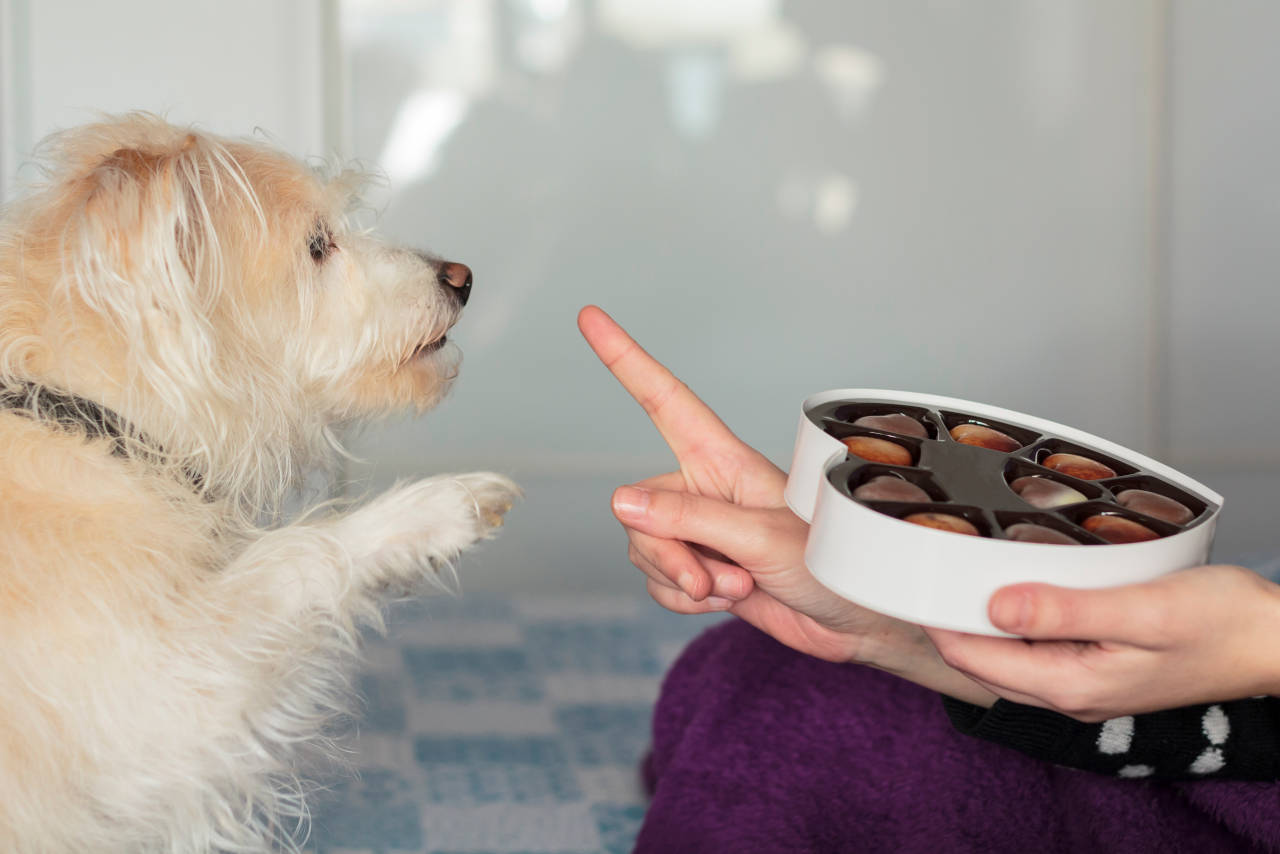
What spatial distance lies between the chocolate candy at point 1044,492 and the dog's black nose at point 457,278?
0.69m

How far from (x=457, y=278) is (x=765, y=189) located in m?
1.93

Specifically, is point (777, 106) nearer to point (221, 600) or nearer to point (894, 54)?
point (894, 54)

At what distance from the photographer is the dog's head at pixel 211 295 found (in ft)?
3.25

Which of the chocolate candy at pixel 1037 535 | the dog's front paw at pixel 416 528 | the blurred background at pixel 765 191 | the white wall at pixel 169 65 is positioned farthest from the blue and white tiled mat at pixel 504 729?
the white wall at pixel 169 65

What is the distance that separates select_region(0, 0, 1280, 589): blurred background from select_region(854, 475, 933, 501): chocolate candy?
231cm

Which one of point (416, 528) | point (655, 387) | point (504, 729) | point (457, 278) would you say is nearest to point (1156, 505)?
point (655, 387)

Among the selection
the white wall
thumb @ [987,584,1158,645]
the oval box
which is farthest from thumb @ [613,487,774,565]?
the white wall

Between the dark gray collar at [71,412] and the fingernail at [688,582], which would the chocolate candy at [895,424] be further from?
the dark gray collar at [71,412]

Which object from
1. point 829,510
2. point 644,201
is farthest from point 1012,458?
point 644,201

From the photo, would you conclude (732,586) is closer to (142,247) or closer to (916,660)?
(916,660)

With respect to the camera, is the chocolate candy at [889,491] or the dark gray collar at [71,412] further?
the dark gray collar at [71,412]

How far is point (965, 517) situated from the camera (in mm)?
760

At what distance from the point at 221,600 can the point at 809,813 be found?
62 cm

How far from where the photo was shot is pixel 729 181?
3086 mm
